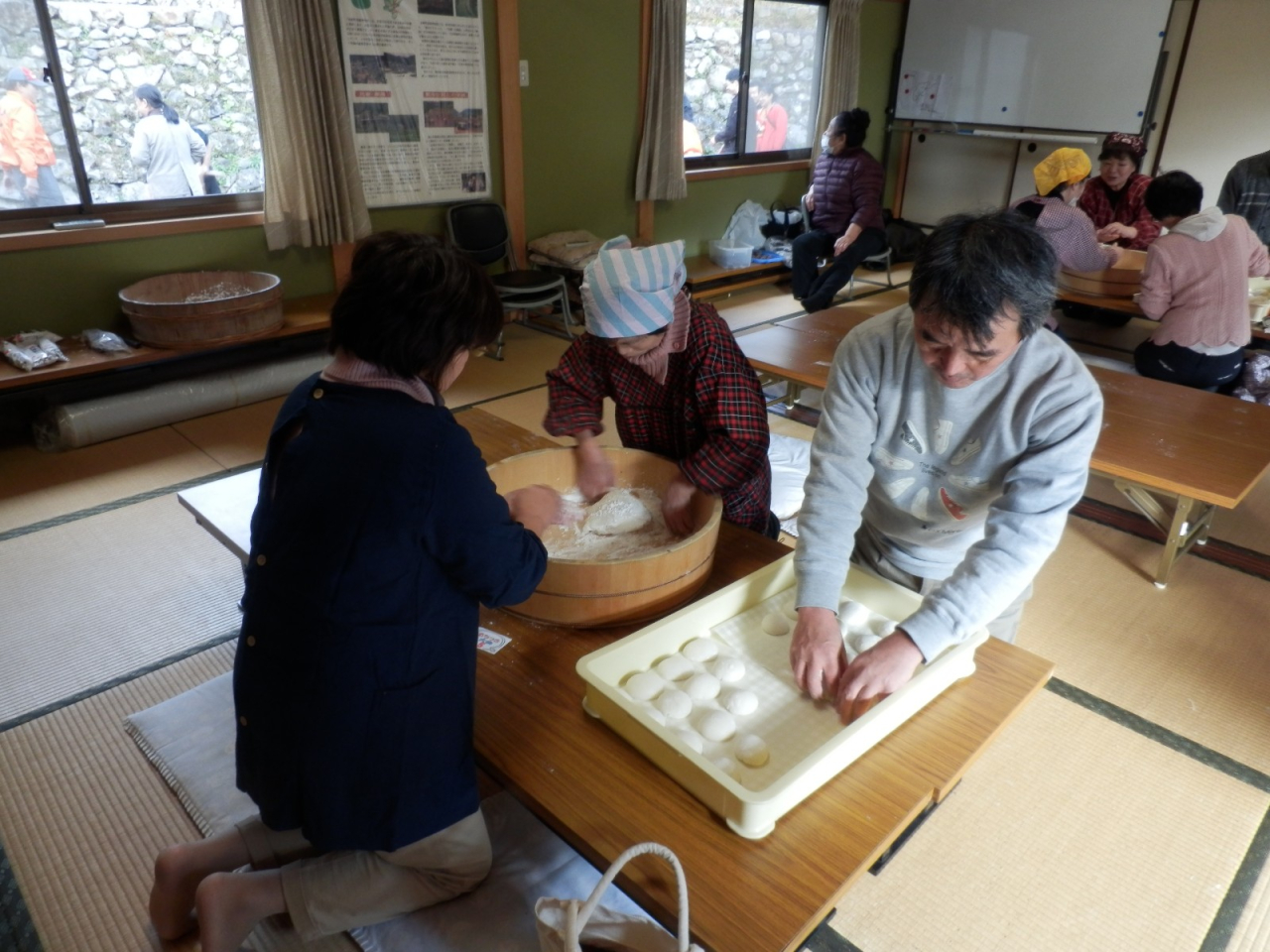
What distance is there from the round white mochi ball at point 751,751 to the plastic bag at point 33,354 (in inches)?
125

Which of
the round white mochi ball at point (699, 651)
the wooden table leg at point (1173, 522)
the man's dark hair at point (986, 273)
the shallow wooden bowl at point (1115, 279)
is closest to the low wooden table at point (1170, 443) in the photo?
the wooden table leg at point (1173, 522)

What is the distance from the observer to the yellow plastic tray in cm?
87

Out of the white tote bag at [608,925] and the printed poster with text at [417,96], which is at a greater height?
the printed poster with text at [417,96]

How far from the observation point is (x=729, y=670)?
1100 millimetres

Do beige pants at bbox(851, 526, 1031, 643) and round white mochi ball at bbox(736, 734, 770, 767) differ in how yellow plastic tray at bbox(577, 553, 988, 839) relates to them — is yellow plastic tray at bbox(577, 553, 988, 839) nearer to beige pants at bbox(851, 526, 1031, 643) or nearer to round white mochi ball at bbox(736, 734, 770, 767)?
round white mochi ball at bbox(736, 734, 770, 767)

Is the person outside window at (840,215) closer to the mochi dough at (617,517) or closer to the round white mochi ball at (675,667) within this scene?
the mochi dough at (617,517)

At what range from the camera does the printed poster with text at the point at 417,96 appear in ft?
13.0

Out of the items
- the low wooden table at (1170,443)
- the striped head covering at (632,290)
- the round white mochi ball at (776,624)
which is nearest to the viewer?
the round white mochi ball at (776,624)

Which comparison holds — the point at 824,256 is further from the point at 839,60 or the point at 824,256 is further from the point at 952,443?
the point at 952,443

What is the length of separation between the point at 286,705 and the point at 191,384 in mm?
2950

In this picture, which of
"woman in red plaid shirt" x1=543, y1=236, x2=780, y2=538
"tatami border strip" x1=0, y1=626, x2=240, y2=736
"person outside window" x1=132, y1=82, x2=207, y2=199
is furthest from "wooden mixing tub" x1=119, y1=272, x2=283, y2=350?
"woman in red plaid shirt" x1=543, y1=236, x2=780, y2=538

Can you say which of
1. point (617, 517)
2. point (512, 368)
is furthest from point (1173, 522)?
point (512, 368)

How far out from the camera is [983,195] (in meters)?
6.70

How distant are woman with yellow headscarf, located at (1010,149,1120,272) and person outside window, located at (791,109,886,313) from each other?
1.02 metres
